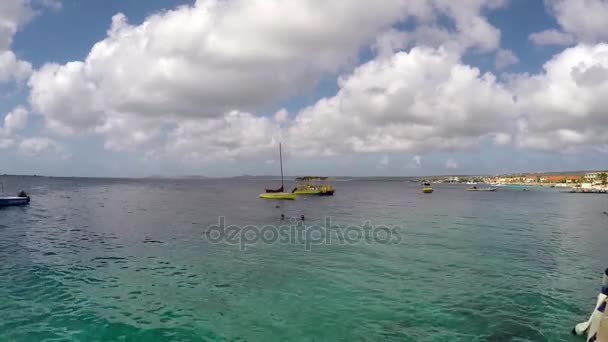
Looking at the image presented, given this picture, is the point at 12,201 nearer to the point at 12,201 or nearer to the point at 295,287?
the point at 12,201

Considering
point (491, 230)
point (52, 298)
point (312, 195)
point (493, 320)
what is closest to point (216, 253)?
point (52, 298)

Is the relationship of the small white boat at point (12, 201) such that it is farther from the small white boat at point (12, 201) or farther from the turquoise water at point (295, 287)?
the turquoise water at point (295, 287)

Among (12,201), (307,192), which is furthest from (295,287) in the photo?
(307,192)

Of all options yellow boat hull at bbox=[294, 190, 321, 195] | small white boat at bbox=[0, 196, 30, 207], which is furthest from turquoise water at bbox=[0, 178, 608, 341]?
yellow boat hull at bbox=[294, 190, 321, 195]

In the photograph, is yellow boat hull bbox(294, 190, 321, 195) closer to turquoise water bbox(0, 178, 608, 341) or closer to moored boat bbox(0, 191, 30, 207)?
moored boat bbox(0, 191, 30, 207)

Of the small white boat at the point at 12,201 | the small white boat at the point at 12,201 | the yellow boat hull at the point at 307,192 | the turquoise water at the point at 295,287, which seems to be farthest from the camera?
the yellow boat hull at the point at 307,192

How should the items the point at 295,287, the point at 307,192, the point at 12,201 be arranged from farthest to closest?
the point at 307,192
the point at 12,201
the point at 295,287

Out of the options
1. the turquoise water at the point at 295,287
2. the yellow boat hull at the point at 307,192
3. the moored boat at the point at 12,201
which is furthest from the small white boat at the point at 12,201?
the yellow boat hull at the point at 307,192

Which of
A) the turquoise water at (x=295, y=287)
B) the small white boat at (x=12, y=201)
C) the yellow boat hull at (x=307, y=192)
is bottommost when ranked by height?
the turquoise water at (x=295, y=287)

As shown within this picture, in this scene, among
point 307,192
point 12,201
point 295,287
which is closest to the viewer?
point 295,287

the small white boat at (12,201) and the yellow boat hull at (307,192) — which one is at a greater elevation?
the small white boat at (12,201)

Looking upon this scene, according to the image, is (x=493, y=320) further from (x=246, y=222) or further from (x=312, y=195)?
(x=312, y=195)
